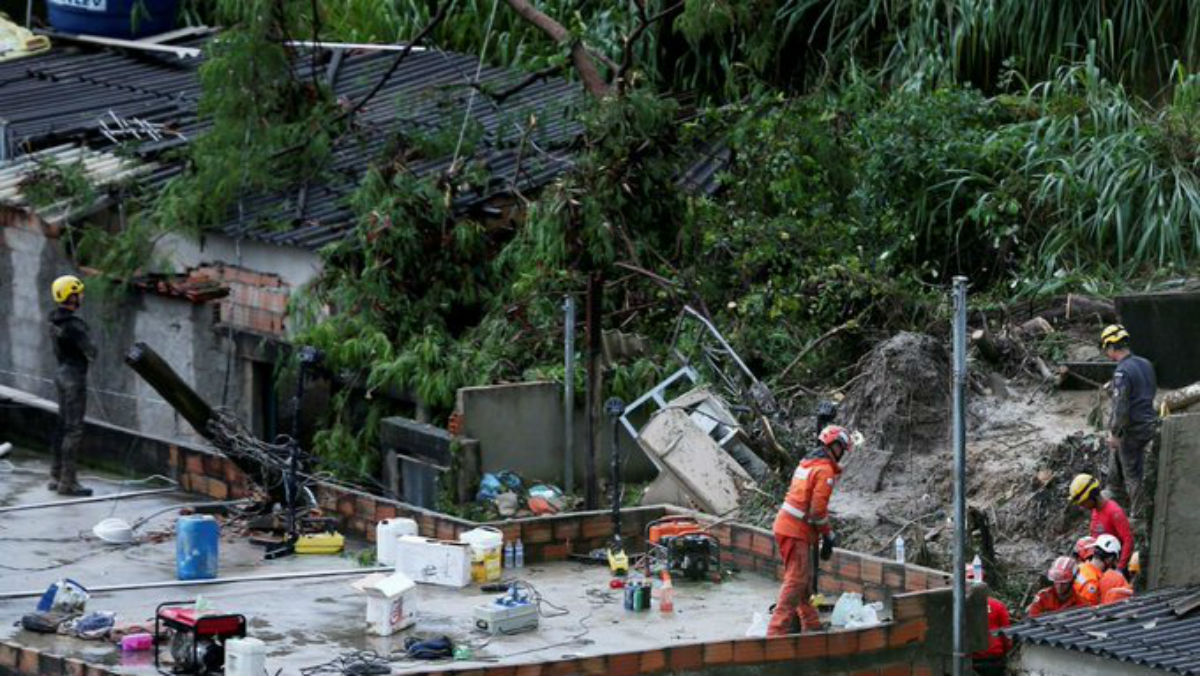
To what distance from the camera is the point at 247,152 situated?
24391 mm

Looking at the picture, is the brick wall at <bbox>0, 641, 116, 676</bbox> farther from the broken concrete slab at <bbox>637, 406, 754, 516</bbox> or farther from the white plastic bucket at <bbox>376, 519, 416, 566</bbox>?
the broken concrete slab at <bbox>637, 406, 754, 516</bbox>

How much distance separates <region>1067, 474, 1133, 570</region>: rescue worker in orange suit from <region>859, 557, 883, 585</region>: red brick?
1.74 metres

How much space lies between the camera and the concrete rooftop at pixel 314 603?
47.4 feet

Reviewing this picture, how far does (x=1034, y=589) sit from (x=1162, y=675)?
3.79 meters

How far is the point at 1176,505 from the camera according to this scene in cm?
1595

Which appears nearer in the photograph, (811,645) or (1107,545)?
(811,645)

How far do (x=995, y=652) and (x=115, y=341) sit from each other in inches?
451

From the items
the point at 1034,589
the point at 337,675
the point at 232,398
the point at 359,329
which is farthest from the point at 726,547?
the point at 232,398

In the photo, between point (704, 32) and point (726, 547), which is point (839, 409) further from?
point (704, 32)

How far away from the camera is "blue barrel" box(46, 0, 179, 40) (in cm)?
3034

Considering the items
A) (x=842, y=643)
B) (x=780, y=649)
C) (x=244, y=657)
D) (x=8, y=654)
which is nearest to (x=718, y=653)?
(x=780, y=649)

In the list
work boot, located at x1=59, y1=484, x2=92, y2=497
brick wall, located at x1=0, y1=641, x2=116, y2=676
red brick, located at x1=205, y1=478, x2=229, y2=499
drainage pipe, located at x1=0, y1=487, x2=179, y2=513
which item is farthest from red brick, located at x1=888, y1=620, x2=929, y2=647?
work boot, located at x1=59, y1=484, x2=92, y2=497

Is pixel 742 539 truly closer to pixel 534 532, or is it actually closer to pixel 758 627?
pixel 534 532

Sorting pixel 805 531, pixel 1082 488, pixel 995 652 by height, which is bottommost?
pixel 995 652
